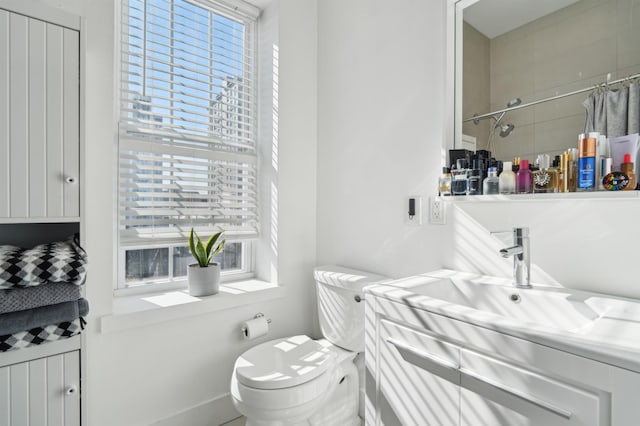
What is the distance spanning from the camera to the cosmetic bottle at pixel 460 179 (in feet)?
3.73

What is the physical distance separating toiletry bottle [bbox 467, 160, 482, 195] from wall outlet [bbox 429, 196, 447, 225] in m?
0.18

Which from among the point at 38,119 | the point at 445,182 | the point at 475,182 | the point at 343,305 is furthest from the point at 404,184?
the point at 38,119

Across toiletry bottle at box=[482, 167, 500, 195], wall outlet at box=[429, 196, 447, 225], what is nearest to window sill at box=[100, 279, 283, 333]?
wall outlet at box=[429, 196, 447, 225]

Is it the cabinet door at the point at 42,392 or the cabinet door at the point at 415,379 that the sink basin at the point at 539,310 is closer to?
the cabinet door at the point at 415,379

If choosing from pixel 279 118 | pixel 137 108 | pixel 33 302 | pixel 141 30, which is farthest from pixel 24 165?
pixel 279 118

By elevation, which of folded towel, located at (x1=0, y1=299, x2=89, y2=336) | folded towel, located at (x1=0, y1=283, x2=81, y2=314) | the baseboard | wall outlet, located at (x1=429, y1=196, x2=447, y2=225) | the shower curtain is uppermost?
the shower curtain

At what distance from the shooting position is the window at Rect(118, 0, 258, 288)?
1.47m

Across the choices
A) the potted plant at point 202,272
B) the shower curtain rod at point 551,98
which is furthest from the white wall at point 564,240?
Answer: the potted plant at point 202,272

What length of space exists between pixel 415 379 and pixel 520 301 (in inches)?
16.2

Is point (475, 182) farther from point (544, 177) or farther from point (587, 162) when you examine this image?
point (587, 162)

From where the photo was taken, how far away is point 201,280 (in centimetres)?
151

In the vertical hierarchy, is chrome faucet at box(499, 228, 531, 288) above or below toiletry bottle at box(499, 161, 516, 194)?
below

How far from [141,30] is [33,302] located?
1272 mm

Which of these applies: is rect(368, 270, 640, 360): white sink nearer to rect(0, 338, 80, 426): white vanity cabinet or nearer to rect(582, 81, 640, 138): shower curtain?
rect(582, 81, 640, 138): shower curtain
